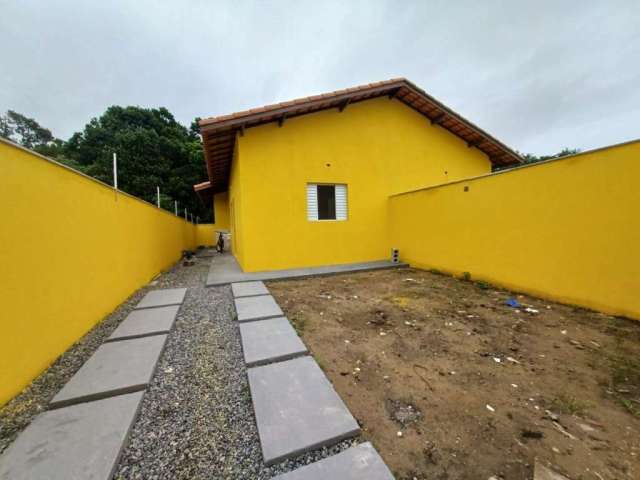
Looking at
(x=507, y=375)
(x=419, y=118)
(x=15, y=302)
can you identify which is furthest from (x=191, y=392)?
(x=419, y=118)

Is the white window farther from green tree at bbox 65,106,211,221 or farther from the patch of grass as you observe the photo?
green tree at bbox 65,106,211,221

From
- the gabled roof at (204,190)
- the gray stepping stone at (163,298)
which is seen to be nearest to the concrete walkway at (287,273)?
the gray stepping stone at (163,298)

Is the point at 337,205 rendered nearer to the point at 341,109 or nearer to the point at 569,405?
the point at 341,109

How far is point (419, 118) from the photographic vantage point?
23.3 feet

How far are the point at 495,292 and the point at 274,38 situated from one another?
1010cm

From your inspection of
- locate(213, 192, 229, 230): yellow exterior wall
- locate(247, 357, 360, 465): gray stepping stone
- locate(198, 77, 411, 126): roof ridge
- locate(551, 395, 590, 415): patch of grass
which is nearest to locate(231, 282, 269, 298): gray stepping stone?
locate(247, 357, 360, 465): gray stepping stone

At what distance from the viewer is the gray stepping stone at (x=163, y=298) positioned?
3539 millimetres

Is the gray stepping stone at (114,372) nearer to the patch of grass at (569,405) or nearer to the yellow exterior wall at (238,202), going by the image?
the patch of grass at (569,405)

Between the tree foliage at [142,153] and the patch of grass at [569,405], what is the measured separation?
2055 centimetres

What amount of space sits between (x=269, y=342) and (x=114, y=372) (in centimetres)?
128

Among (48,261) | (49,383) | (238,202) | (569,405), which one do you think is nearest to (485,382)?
(569,405)

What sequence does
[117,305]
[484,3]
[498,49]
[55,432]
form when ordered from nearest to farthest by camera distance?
[55,432]
[117,305]
[484,3]
[498,49]

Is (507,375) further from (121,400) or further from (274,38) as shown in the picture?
(274,38)

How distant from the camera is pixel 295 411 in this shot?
150cm
